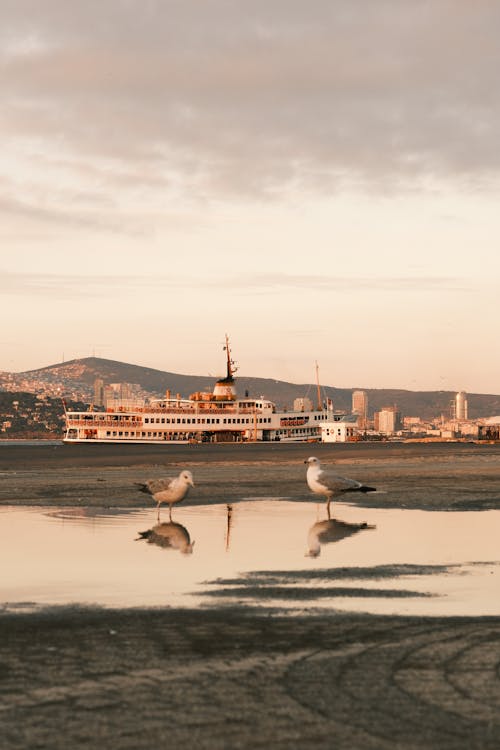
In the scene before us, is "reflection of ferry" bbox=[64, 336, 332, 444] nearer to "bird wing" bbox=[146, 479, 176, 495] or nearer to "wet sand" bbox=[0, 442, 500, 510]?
"wet sand" bbox=[0, 442, 500, 510]

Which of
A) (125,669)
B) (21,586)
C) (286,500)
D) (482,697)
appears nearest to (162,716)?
(125,669)

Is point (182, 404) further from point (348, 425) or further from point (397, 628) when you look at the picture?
point (397, 628)

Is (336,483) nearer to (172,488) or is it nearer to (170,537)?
(172,488)

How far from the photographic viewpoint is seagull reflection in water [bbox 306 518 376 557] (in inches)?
704

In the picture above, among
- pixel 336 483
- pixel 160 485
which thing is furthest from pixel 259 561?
pixel 336 483

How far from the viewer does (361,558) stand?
53.6 ft

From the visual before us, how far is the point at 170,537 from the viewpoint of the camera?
62.4 ft

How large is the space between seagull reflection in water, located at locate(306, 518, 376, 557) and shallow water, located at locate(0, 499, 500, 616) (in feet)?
0.14

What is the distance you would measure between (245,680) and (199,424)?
547 ft

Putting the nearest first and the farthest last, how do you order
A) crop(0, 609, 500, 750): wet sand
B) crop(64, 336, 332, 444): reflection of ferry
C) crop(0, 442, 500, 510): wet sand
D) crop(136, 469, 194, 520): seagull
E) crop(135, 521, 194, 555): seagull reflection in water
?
crop(0, 609, 500, 750): wet sand → crop(135, 521, 194, 555): seagull reflection in water → crop(136, 469, 194, 520): seagull → crop(0, 442, 500, 510): wet sand → crop(64, 336, 332, 444): reflection of ferry

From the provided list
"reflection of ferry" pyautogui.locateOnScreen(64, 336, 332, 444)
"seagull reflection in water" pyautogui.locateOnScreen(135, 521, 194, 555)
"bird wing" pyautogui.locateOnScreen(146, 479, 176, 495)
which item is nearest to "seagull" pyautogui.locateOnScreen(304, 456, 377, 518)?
"bird wing" pyautogui.locateOnScreen(146, 479, 176, 495)

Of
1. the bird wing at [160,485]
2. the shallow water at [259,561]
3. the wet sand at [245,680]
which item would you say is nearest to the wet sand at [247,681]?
the wet sand at [245,680]

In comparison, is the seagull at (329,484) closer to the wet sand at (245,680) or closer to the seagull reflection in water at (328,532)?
the seagull reflection in water at (328,532)

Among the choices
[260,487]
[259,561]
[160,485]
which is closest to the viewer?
[259,561]
